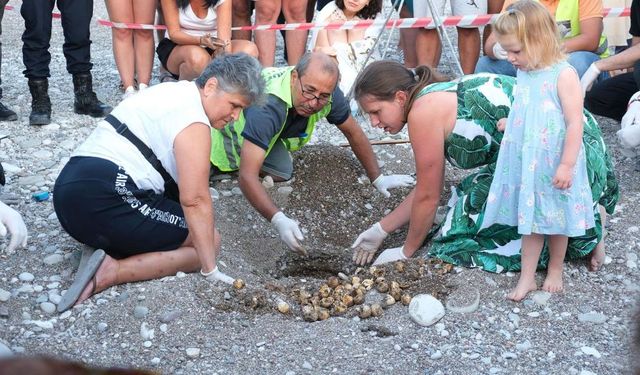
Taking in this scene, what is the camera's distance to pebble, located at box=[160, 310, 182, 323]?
341cm

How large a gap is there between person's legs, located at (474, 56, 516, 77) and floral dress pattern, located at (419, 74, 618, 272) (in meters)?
2.15

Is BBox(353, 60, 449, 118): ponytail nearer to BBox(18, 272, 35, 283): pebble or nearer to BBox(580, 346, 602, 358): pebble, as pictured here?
BBox(580, 346, 602, 358): pebble

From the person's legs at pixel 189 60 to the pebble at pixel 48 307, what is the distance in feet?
8.60

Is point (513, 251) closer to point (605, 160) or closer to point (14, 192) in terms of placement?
point (605, 160)

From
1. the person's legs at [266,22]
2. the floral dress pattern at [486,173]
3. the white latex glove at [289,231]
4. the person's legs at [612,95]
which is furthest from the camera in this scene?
the person's legs at [266,22]

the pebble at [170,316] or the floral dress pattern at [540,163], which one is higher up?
the floral dress pattern at [540,163]

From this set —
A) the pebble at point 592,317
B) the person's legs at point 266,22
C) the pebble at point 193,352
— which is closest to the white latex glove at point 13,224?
the pebble at point 193,352

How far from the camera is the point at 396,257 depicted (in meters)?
4.11

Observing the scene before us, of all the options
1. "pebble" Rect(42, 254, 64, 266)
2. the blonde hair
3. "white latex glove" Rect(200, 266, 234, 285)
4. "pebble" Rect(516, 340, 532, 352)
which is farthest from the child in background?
"pebble" Rect(42, 254, 64, 266)

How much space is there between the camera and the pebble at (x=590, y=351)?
3232 millimetres

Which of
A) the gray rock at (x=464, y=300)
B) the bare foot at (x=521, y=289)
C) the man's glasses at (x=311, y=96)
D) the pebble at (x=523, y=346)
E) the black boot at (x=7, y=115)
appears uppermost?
the man's glasses at (x=311, y=96)

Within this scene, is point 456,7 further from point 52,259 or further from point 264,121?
point 52,259

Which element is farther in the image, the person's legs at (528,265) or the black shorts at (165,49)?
the black shorts at (165,49)

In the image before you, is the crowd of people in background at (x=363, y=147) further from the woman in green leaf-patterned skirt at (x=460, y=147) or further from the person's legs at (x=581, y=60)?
the person's legs at (x=581, y=60)
